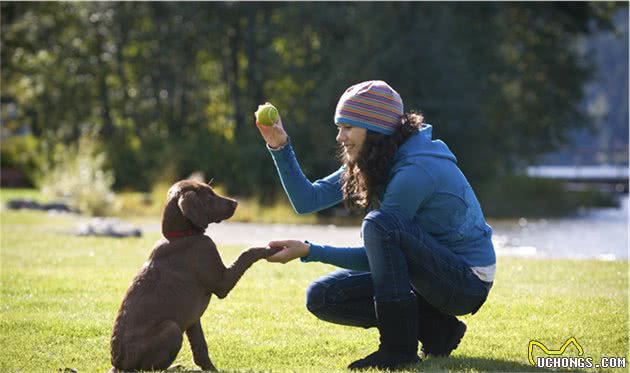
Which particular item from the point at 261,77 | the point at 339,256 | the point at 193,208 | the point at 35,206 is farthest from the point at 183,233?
the point at 261,77

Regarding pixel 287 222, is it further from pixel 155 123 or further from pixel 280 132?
pixel 280 132

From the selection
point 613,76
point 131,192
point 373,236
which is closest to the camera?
point 373,236

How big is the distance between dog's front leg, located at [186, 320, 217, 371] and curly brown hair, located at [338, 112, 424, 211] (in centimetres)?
120

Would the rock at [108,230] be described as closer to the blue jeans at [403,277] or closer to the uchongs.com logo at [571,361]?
the blue jeans at [403,277]

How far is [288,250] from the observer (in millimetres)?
5254

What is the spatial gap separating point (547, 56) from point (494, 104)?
4212 millimetres

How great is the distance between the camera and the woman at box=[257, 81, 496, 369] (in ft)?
16.9

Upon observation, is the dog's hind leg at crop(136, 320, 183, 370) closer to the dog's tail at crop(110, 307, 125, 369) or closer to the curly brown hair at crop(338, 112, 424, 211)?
the dog's tail at crop(110, 307, 125, 369)

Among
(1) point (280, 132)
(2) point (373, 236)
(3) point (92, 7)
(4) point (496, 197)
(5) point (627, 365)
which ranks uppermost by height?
(3) point (92, 7)

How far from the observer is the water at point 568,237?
13.7 meters

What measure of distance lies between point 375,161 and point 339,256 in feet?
1.92

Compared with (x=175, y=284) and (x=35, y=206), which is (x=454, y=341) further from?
(x=35, y=206)

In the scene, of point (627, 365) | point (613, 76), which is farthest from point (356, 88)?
point (613, 76)

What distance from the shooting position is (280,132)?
5758 mm
